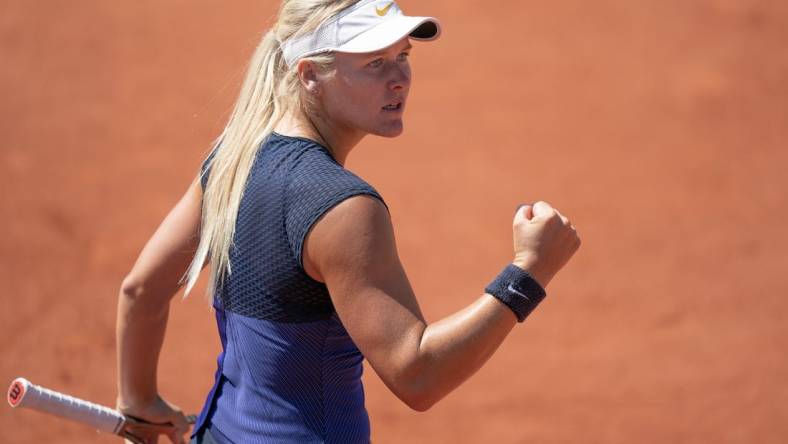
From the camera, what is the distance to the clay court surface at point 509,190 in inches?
206

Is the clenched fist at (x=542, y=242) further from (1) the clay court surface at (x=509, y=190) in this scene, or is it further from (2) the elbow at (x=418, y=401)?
(1) the clay court surface at (x=509, y=190)

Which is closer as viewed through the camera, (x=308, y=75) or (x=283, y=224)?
(x=283, y=224)

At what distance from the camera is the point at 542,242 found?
71.5 inches

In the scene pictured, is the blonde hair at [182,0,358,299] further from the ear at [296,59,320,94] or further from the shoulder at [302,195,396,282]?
the shoulder at [302,195,396,282]

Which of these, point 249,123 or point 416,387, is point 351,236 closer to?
point 416,387

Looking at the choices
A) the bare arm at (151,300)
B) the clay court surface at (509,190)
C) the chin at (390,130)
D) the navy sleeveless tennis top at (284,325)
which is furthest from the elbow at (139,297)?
the clay court surface at (509,190)

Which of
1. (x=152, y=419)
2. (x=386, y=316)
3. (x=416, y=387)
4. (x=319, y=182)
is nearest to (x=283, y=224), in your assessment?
(x=319, y=182)

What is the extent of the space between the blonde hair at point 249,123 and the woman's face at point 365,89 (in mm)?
37

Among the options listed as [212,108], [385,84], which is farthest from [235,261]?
[212,108]

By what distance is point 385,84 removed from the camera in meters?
1.97

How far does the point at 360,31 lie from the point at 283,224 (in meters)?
0.39

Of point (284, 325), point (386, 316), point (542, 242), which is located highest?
point (542, 242)

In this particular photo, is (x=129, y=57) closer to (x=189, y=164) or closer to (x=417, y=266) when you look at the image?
(x=189, y=164)

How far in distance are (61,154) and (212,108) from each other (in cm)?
95
